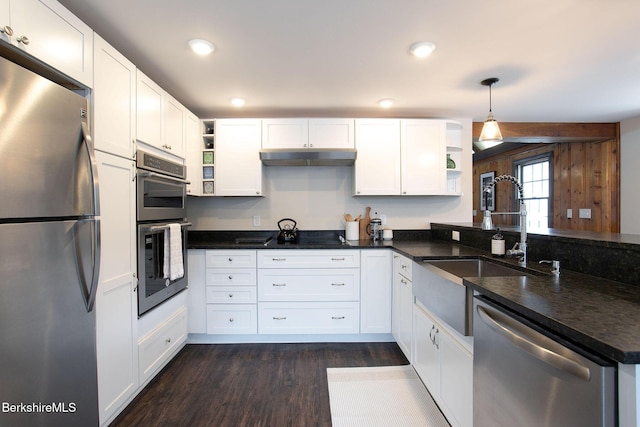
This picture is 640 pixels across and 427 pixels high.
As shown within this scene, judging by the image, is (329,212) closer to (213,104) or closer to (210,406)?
(213,104)

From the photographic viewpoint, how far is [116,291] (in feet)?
5.24

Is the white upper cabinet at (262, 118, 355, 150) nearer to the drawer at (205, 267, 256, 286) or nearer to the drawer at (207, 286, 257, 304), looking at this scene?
the drawer at (205, 267, 256, 286)

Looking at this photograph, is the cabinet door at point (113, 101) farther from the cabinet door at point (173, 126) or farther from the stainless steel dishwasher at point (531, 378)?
the stainless steel dishwasher at point (531, 378)

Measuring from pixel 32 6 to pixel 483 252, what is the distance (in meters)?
2.93

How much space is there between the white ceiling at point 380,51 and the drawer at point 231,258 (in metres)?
1.49

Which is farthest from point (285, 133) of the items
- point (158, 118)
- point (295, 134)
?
point (158, 118)

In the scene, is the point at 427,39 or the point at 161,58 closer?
the point at 427,39

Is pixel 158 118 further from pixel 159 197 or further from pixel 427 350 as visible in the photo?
pixel 427 350

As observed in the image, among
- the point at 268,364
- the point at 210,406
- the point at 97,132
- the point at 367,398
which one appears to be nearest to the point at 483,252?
the point at 367,398

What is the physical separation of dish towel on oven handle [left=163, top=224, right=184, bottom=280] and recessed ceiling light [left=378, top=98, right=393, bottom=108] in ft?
7.23

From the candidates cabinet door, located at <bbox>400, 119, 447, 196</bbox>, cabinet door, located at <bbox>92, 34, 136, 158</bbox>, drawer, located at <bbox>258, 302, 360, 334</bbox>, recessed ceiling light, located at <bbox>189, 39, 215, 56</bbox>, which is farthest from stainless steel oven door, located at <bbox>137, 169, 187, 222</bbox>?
cabinet door, located at <bbox>400, 119, 447, 196</bbox>

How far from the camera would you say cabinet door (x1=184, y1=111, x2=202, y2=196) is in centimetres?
261

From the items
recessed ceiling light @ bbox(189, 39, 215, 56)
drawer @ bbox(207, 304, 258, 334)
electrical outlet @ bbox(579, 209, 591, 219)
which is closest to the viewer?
A: recessed ceiling light @ bbox(189, 39, 215, 56)

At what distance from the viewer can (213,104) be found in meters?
2.83
